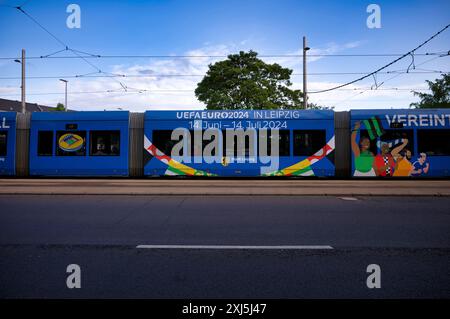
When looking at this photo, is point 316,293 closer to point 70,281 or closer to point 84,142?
point 70,281

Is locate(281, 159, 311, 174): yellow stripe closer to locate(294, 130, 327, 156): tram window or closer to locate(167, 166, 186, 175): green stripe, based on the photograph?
locate(294, 130, 327, 156): tram window

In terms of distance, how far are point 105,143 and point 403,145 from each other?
13620 mm

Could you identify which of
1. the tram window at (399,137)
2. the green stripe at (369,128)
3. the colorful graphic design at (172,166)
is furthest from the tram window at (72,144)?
the tram window at (399,137)

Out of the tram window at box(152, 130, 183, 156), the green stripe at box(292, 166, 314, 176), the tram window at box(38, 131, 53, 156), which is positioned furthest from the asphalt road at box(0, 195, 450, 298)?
the tram window at box(38, 131, 53, 156)

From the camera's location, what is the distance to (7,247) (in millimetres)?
4828

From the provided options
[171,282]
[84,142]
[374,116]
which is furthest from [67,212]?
[374,116]

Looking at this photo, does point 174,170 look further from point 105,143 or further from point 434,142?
point 434,142

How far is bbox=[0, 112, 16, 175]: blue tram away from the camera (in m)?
15.7

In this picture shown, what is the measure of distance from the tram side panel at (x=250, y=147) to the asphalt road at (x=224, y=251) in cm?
608

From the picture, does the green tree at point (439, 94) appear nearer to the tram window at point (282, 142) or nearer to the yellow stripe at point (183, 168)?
the tram window at point (282, 142)

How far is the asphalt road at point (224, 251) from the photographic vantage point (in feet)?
11.0

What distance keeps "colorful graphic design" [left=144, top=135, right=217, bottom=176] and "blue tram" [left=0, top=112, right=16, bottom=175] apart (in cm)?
674

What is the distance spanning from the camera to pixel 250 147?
48.3 feet

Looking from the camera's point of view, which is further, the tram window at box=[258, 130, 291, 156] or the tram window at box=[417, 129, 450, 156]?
the tram window at box=[258, 130, 291, 156]
